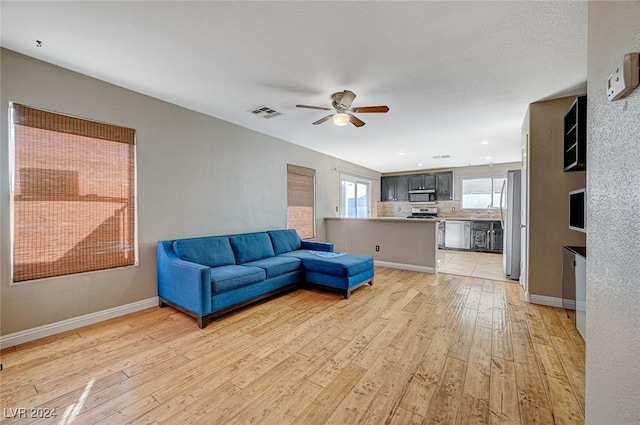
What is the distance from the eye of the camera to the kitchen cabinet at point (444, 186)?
309 inches

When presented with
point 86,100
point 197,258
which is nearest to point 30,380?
point 197,258

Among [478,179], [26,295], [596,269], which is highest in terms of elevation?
[478,179]

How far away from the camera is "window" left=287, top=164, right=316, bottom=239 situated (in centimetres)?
527

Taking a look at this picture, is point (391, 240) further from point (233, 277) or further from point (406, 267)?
point (233, 277)

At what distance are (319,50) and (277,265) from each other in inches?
99.6

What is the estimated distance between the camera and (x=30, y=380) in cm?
186

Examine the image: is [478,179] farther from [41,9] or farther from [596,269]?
[41,9]

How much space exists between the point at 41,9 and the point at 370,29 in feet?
7.39

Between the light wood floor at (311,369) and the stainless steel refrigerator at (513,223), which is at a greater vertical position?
the stainless steel refrigerator at (513,223)

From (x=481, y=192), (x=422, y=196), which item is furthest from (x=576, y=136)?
→ (x=422, y=196)

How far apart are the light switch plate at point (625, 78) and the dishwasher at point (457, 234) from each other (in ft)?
23.3

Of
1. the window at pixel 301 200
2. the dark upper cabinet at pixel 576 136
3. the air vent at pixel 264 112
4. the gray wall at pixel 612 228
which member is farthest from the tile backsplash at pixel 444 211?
the gray wall at pixel 612 228

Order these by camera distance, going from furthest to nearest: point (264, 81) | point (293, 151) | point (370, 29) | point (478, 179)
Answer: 1. point (478, 179)
2. point (293, 151)
3. point (264, 81)
4. point (370, 29)

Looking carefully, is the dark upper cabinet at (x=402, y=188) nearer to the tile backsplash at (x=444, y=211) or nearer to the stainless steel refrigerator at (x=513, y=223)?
the tile backsplash at (x=444, y=211)
